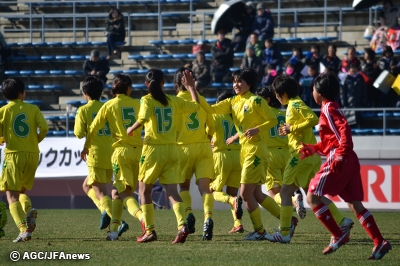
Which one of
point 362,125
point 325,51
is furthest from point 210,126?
point 325,51

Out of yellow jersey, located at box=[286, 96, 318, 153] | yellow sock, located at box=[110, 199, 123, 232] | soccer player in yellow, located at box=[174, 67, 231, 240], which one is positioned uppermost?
yellow jersey, located at box=[286, 96, 318, 153]

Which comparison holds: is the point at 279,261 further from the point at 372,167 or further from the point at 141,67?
the point at 141,67

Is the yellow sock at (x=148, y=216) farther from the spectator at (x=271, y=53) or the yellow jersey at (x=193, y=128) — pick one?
the spectator at (x=271, y=53)

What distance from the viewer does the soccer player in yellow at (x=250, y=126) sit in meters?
10.3

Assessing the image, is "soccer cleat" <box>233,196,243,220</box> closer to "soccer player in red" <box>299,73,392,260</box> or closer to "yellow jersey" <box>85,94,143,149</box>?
"yellow jersey" <box>85,94,143,149</box>

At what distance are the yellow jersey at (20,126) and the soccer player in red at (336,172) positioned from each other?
3.76m

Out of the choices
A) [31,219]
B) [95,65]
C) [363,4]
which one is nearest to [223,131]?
[31,219]

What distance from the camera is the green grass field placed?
823 cm

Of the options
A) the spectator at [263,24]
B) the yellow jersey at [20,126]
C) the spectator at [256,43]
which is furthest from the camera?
the spectator at [263,24]

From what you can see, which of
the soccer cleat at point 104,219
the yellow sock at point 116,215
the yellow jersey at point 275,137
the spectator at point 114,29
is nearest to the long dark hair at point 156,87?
the yellow sock at point 116,215

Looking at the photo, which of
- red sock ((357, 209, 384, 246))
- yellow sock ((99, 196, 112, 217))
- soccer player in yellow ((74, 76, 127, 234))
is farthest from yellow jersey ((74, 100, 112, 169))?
red sock ((357, 209, 384, 246))

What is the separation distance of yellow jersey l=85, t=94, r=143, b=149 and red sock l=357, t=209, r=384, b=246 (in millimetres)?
3263

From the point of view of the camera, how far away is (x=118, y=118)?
10680mm

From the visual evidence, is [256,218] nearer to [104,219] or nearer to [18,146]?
[104,219]
